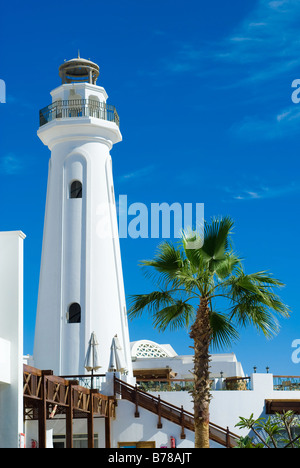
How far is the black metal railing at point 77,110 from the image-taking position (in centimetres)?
3550

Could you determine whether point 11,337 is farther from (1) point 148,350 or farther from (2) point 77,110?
(1) point 148,350

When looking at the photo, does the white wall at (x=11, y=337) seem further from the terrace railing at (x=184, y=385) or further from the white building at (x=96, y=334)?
the terrace railing at (x=184, y=385)

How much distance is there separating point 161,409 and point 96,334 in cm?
529

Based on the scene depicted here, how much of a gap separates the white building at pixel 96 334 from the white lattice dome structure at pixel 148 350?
164mm

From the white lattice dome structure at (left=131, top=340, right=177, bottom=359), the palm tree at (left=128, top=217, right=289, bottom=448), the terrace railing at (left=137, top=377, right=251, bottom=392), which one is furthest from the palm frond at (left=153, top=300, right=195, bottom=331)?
the white lattice dome structure at (left=131, top=340, right=177, bottom=359)

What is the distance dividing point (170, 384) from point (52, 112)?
43.5ft

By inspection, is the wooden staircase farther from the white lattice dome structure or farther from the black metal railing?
→ the black metal railing

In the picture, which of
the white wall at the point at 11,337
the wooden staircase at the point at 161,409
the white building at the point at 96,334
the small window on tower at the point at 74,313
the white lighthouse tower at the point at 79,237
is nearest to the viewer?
the white wall at the point at 11,337

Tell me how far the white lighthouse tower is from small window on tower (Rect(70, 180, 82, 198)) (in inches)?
1.7

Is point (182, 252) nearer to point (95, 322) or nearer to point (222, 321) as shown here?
point (222, 321)

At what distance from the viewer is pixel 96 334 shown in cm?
3284

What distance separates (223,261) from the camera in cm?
2127

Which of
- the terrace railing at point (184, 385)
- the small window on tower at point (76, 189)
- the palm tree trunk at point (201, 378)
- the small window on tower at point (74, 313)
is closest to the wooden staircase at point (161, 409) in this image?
the terrace railing at point (184, 385)
